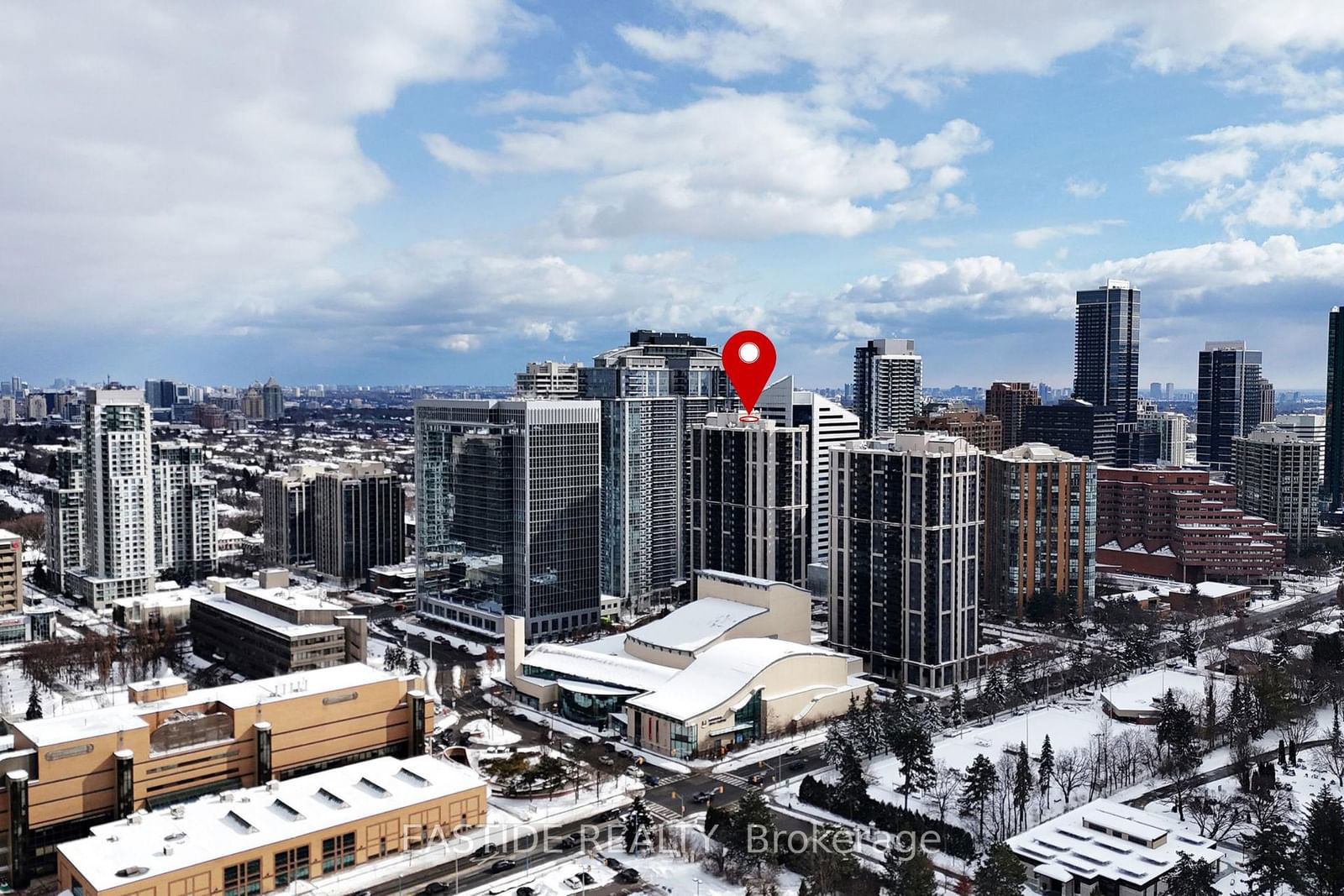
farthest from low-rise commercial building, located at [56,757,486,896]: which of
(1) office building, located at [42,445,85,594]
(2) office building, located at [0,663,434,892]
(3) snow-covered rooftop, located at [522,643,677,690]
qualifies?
Answer: (1) office building, located at [42,445,85,594]

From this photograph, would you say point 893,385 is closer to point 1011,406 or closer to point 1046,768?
point 1011,406

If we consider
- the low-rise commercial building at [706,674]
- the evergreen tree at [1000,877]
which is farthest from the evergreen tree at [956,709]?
the evergreen tree at [1000,877]

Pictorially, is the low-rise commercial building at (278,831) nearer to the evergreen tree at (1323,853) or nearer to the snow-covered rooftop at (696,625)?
the snow-covered rooftop at (696,625)

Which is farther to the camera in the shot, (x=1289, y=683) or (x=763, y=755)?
(x=1289, y=683)

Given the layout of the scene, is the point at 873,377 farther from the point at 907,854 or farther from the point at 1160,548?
the point at 907,854

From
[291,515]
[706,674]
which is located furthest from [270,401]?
[706,674]

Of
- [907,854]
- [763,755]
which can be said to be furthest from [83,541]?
[907,854]
